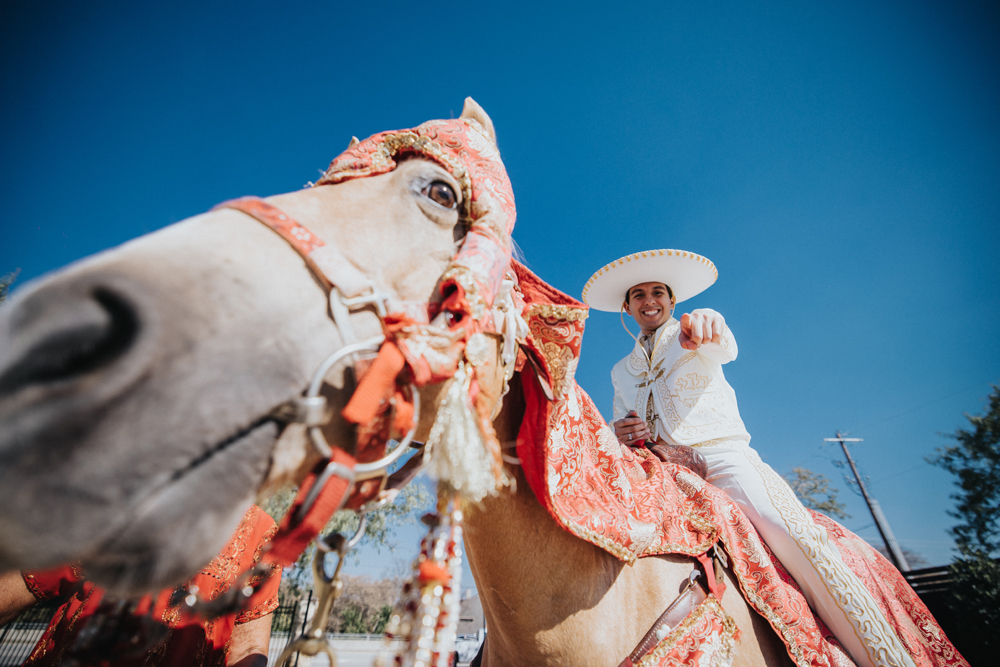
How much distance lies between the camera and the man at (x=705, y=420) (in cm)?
194

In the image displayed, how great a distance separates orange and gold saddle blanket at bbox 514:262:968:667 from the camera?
158cm

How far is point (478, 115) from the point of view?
1998 mm

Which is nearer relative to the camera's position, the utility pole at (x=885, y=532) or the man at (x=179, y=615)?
the man at (x=179, y=615)

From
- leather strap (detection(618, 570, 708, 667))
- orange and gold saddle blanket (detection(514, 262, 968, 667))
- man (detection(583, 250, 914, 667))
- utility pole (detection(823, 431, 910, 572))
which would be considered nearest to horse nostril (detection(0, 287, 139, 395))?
orange and gold saddle blanket (detection(514, 262, 968, 667))

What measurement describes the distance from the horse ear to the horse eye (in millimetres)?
667

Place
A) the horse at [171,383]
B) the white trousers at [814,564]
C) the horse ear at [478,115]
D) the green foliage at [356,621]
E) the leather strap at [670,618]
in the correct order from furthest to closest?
the green foliage at [356,621]
the horse ear at [478,115]
the white trousers at [814,564]
the leather strap at [670,618]
the horse at [171,383]

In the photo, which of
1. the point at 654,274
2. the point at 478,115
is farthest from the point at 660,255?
the point at 478,115

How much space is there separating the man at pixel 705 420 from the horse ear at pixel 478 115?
159 centimetres

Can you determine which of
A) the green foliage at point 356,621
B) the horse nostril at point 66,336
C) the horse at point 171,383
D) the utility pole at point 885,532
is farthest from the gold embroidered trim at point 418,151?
the green foliage at point 356,621

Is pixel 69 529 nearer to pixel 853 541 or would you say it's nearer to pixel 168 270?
pixel 168 270

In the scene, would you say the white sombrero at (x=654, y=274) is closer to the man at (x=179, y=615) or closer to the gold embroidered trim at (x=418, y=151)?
the gold embroidered trim at (x=418, y=151)

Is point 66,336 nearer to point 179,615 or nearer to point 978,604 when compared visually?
point 179,615

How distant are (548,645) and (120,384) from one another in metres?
1.55

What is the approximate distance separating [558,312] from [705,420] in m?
1.85
